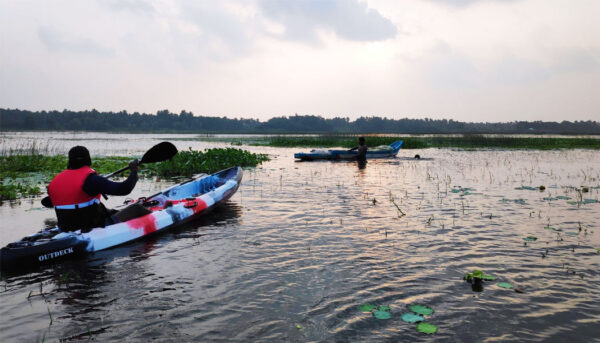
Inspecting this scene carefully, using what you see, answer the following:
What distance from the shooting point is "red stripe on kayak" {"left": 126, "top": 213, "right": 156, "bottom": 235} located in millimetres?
6629

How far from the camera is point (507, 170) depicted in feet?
54.5

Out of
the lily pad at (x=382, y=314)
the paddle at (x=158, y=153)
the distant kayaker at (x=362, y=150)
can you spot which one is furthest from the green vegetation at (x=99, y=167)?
the lily pad at (x=382, y=314)

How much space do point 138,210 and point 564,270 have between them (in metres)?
6.55

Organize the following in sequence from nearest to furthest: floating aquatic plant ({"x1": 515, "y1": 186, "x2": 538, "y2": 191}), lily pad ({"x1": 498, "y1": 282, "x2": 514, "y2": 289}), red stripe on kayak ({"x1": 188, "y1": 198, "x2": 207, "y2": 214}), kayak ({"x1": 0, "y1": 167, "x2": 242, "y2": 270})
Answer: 1. lily pad ({"x1": 498, "y1": 282, "x2": 514, "y2": 289})
2. kayak ({"x1": 0, "y1": 167, "x2": 242, "y2": 270})
3. red stripe on kayak ({"x1": 188, "y1": 198, "x2": 207, "y2": 214})
4. floating aquatic plant ({"x1": 515, "y1": 186, "x2": 538, "y2": 191})

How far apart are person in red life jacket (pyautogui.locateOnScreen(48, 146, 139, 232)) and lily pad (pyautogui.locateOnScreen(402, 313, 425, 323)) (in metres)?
3.95

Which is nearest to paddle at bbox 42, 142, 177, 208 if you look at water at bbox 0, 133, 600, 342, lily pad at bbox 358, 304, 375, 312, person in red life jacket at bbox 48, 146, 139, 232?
water at bbox 0, 133, 600, 342

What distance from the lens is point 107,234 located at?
6.14 metres

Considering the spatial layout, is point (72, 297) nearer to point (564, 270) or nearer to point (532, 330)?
point (532, 330)

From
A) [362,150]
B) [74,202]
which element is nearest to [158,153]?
[74,202]

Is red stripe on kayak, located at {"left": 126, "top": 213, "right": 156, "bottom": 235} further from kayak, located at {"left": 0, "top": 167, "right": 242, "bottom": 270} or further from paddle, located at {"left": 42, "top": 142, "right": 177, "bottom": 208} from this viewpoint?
paddle, located at {"left": 42, "top": 142, "right": 177, "bottom": 208}

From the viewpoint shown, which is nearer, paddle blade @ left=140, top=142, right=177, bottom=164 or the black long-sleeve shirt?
the black long-sleeve shirt

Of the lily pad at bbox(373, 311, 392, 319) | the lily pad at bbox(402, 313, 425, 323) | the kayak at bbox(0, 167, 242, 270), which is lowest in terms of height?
the lily pad at bbox(373, 311, 392, 319)

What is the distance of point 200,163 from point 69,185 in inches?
450

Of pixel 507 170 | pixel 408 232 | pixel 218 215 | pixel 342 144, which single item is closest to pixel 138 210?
pixel 218 215
